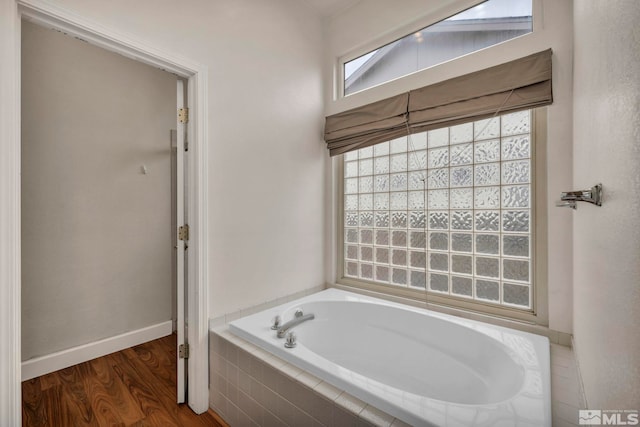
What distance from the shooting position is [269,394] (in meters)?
1.40

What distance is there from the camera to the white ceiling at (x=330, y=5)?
7.81ft

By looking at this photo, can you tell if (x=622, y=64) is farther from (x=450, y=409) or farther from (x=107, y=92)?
(x=107, y=92)

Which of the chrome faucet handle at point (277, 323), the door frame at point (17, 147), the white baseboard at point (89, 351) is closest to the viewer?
the door frame at point (17, 147)

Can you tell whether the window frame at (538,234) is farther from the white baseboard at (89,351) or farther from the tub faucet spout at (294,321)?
the white baseboard at (89,351)

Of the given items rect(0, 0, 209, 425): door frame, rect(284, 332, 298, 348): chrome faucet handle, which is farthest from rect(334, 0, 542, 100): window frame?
rect(284, 332, 298, 348): chrome faucet handle

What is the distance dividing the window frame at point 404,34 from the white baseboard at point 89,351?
2634 mm

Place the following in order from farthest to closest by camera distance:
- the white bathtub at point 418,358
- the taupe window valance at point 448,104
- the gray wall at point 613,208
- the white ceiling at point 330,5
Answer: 1. the white ceiling at point 330,5
2. the taupe window valance at point 448,104
3. the white bathtub at point 418,358
4. the gray wall at point 613,208

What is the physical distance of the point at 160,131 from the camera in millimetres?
2729

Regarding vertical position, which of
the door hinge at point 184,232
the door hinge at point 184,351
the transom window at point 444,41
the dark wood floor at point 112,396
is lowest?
the dark wood floor at point 112,396

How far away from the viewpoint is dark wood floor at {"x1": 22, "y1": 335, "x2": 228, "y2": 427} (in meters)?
1.68

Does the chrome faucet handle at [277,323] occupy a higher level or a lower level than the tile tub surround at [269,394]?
higher

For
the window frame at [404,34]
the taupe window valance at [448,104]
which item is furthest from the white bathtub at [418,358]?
the window frame at [404,34]

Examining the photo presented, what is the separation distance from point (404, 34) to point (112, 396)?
3.15m

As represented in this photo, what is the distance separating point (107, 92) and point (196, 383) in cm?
231
